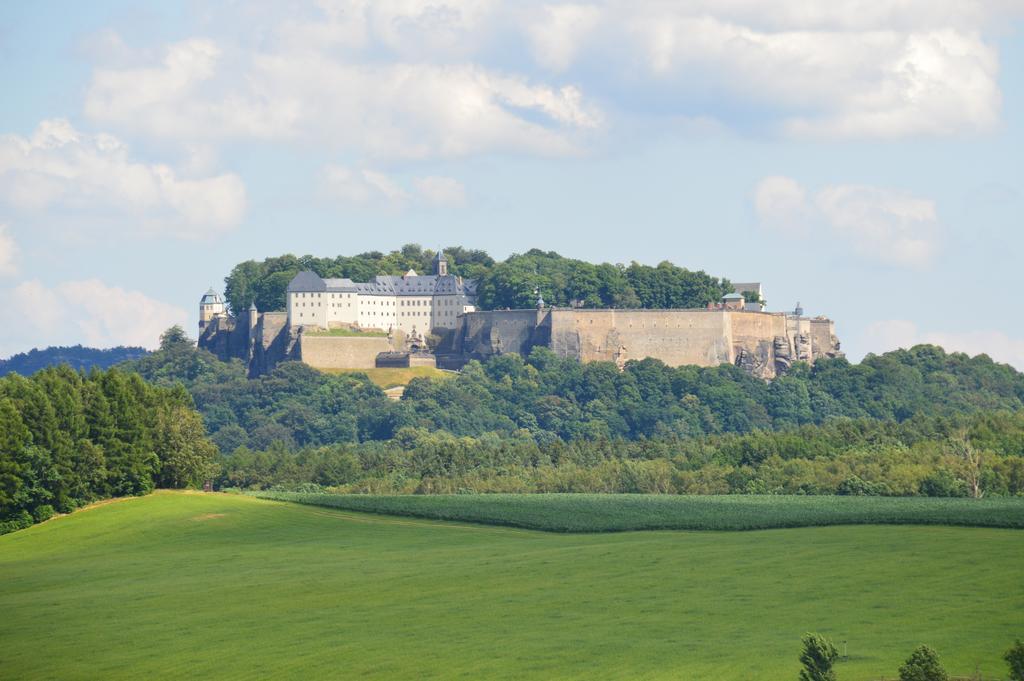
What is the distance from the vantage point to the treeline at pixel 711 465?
3024 inches

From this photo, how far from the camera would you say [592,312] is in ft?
456

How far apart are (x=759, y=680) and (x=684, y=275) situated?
109324 mm

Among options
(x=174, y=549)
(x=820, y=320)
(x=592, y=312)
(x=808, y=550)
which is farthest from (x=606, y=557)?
(x=820, y=320)

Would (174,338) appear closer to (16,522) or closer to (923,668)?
(16,522)

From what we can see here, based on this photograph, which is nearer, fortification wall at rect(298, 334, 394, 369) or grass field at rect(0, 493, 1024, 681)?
grass field at rect(0, 493, 1024, 681)

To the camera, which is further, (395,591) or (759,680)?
(395,591)

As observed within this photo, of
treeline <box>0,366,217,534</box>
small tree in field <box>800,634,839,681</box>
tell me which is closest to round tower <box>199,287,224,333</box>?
treeline <box>0,366,217,534</box>

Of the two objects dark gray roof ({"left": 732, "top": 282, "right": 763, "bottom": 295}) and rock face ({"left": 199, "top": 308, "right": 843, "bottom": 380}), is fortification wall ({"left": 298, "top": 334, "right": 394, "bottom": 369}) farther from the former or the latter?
dark gray roof ({"left": 732, "top": 282, "right": 763, "bottom": 295})

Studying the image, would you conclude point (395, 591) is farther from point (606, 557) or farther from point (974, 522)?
point (974, 522)

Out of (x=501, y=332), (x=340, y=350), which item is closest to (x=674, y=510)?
(x=340, y=350)

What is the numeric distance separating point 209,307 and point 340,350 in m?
19.8

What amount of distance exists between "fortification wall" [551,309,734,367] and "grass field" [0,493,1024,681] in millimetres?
76972

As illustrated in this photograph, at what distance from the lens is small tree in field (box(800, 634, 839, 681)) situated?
31.6m

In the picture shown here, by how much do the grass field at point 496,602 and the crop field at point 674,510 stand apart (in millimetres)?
1729
